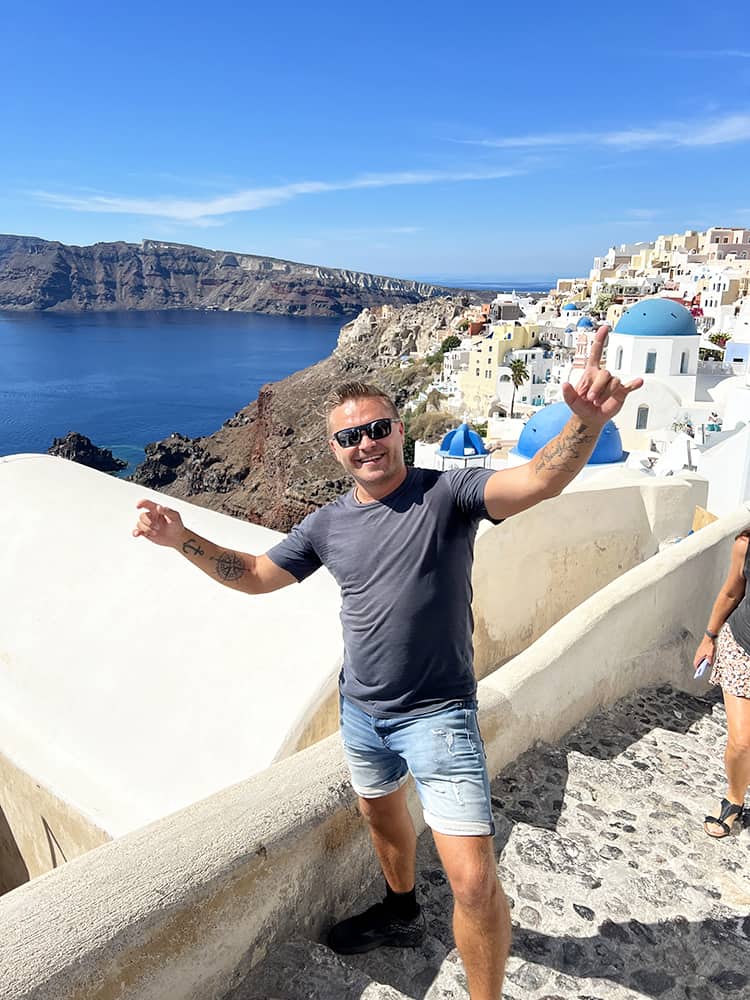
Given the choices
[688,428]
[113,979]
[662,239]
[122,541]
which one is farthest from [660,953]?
[662,239]

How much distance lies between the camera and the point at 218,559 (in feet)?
7.32

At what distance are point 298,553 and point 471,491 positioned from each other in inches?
22.4

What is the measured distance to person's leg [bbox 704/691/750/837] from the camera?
9.15ft

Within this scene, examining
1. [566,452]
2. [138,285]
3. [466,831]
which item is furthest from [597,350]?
[138,285]

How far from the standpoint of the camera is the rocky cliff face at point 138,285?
174 meters

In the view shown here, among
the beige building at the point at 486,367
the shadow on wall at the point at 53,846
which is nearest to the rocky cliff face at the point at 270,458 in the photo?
the beige building at the point at 486,367

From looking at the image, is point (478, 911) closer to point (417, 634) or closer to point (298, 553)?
point (417, 634)


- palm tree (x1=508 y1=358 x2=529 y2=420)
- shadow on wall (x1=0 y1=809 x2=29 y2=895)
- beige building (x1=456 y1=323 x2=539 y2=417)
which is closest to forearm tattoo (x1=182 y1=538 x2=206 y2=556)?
shadow on wall (x1=0 y1=809 x2=29 y2=895)

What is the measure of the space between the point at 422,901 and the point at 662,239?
91211 millimetres

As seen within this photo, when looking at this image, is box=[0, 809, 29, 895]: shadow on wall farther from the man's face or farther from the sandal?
the sandal

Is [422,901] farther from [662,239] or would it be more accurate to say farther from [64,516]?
[662,239]

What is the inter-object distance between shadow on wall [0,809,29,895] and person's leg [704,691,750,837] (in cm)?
362

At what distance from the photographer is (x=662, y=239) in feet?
269

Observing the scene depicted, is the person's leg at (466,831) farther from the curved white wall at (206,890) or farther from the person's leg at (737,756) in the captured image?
the person's leg at (737,756)
